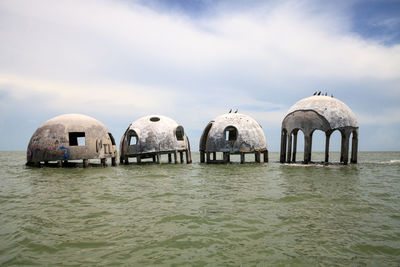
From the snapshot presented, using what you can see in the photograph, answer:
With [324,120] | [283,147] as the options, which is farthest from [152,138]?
[324,120]

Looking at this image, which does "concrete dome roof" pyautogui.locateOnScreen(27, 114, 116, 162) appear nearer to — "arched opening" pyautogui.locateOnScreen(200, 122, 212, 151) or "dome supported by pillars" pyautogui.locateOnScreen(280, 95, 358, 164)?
"arched opening" pyautogui.locateOnScreen(200, 122, 212, 151)

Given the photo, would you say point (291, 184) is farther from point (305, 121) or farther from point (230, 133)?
point (230, 133)

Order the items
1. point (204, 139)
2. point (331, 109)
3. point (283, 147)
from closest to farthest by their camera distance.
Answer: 1. point (331, 109)
2. point (283, 147)
3. point (204, 139)

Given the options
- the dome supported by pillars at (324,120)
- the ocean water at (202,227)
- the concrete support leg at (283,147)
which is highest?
the dome supported by pillars at (324,120)

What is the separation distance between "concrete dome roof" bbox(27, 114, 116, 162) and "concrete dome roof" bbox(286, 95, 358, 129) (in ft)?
43.1

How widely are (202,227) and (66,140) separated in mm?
14107

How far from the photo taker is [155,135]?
65.9ft

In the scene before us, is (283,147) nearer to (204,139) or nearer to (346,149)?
(346,149)

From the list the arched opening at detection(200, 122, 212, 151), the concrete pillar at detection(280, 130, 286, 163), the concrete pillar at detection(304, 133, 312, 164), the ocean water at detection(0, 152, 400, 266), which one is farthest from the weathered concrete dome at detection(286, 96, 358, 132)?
the ocean water at detection(0, 152, 400, 266)

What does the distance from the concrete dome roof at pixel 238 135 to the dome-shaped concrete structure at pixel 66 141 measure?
737 cm

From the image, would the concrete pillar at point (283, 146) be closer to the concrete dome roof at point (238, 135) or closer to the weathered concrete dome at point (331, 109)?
the concrete dome roof at point (238, 135)

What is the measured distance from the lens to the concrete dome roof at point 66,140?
17.0 metres

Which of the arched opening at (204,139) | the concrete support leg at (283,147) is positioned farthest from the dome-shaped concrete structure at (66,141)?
the concrete support leg at (283,147)

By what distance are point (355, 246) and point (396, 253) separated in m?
0.54
